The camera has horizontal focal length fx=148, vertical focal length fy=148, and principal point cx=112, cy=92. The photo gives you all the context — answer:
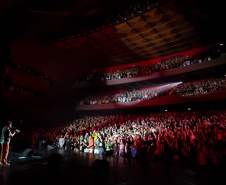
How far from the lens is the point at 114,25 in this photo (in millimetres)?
12062

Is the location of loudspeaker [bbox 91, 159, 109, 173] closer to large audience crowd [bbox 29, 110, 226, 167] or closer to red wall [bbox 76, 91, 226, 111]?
large audience crowd [bbox 29, 110, 226, 167]

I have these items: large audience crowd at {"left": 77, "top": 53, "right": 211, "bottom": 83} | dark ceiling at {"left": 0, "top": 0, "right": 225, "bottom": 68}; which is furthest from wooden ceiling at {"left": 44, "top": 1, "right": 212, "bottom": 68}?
large audience crowd at {"left": 77, "top": 53, "right": 211, "bottom": 83}

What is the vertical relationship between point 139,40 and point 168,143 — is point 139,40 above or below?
above

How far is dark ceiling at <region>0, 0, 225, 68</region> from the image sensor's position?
9.98 meters

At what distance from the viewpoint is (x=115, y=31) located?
42.7 ft

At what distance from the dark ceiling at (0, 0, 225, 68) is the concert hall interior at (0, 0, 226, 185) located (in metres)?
0.08

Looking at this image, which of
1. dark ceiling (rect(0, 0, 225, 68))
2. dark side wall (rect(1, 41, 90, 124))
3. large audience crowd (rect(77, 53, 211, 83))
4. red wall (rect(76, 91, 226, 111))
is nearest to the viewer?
dark ceiling (rect(0, 0, 225, 68))

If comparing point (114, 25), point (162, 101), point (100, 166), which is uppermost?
point (114, 25)

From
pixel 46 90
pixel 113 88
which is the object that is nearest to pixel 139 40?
pixel 113 88

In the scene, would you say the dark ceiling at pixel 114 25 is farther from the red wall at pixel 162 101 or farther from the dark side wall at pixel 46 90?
the red wall at pixel 162 101

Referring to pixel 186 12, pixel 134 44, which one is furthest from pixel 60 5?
pixel 186 12

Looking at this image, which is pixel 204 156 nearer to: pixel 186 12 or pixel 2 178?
pixel 2 178

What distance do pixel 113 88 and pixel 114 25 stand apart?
828cm

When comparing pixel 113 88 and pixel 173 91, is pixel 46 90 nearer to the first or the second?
pixel 113 88
